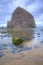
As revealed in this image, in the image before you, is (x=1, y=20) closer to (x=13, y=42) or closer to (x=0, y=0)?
(x=0, y=0)

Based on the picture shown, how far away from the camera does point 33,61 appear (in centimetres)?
223

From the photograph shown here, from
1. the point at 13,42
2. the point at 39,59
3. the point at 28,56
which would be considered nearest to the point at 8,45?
the point at 13,42

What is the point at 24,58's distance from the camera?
7.61 feet

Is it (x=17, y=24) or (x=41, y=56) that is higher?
(x=17, y=24)

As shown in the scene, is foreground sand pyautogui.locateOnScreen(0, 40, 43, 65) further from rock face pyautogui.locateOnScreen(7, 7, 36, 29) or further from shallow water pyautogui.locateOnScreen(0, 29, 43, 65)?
rock face pyautogui.locateOnScreen(7, 7, 36, 29)

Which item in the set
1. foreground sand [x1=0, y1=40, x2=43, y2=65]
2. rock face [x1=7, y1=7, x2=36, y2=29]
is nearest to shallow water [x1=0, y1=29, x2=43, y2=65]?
foreground sand [x1=0, y1=40, x2=43, y2=65]

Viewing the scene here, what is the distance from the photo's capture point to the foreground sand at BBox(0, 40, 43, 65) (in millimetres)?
2211

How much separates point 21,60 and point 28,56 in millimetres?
164

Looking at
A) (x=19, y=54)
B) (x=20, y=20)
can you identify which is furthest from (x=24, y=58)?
(x=20, y=20)

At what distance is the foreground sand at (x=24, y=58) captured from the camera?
2.21 meters

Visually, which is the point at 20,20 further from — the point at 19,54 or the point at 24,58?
the point at 24,58

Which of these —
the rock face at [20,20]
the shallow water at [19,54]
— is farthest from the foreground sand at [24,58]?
the rock face at [20,20]

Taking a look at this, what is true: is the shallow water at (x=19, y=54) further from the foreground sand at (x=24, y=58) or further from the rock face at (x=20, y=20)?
the rock face at (x=20, y=20)

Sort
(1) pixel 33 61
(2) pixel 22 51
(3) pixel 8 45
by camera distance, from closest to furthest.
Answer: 1. (1) pixel 33 61
2. (2) pixel 22 51
3. (3) pixel 8 45
